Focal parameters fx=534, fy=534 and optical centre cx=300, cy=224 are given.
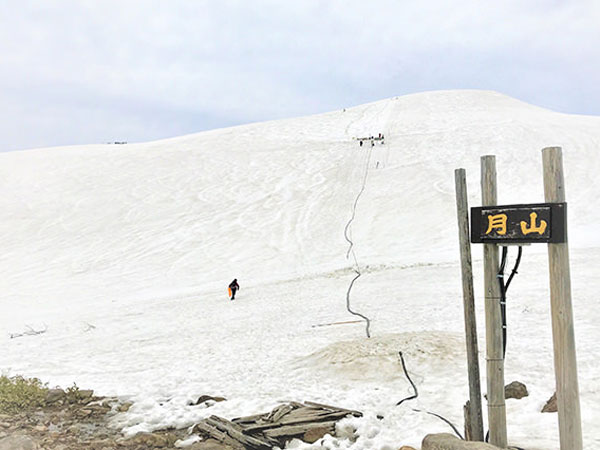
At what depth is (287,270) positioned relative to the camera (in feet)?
62.1

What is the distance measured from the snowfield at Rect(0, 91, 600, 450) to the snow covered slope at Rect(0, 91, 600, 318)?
0.43 ft

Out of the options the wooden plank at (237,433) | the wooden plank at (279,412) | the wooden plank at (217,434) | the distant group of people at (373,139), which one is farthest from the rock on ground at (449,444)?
the distant group of people at (373,139)

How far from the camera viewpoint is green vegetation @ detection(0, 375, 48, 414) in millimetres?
6047

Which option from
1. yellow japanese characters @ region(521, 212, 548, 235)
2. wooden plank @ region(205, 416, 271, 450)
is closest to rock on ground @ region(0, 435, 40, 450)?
→ wooden plank @ region(205, 416, 271, 450)

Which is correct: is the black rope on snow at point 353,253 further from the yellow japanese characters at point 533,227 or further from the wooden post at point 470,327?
the yellow japanese characters at point 533,227

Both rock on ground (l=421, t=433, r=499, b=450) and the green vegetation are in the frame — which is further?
the green vegetation

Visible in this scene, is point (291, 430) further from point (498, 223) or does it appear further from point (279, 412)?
point (498, 223)

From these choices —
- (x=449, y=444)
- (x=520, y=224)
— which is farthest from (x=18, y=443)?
(x=520, y=224)

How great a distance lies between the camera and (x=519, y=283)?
13.3m

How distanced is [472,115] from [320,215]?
22715 millimetres

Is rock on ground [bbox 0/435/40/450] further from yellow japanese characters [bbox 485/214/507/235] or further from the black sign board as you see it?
yellow japanese characters [bbox 485/214/507/235]

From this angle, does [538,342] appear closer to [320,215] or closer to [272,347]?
[272,347]

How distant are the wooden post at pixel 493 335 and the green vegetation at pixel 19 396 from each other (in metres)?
5.06

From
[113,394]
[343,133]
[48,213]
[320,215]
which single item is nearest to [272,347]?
[113,394]
